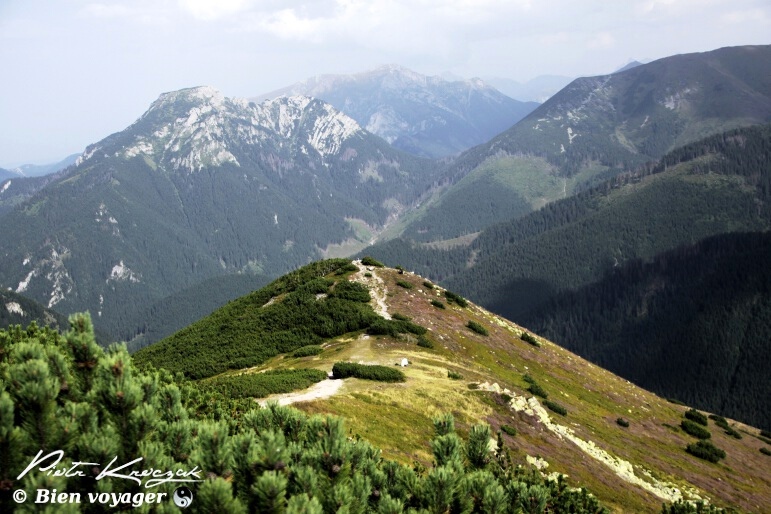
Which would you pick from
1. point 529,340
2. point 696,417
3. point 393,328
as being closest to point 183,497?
point 393,328

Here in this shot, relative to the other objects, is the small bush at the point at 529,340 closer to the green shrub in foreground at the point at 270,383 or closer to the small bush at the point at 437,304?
the small bush at the point at 437,304

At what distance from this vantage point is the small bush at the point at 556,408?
2225 inches

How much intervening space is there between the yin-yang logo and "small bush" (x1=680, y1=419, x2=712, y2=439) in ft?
262

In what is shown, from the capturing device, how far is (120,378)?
938cm

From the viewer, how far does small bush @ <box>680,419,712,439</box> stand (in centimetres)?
7056

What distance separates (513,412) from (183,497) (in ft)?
144

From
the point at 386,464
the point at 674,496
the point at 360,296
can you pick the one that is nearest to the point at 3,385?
the point at 386,464

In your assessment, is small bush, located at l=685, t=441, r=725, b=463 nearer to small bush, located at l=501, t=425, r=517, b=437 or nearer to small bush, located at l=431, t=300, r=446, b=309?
small bush, located at l=501, t=425, r=517, b=437

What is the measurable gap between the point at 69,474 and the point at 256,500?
9.70ft

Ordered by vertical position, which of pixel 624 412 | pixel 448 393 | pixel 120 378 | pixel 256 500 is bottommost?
pixel 624 412

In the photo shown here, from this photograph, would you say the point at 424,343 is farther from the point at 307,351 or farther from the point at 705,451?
the point at 705,451

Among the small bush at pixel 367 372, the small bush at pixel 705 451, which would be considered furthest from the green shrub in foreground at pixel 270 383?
the small bush at pixel 705 451

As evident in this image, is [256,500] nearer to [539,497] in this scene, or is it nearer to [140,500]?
[140,500]

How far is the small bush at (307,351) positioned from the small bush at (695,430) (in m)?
53.0
